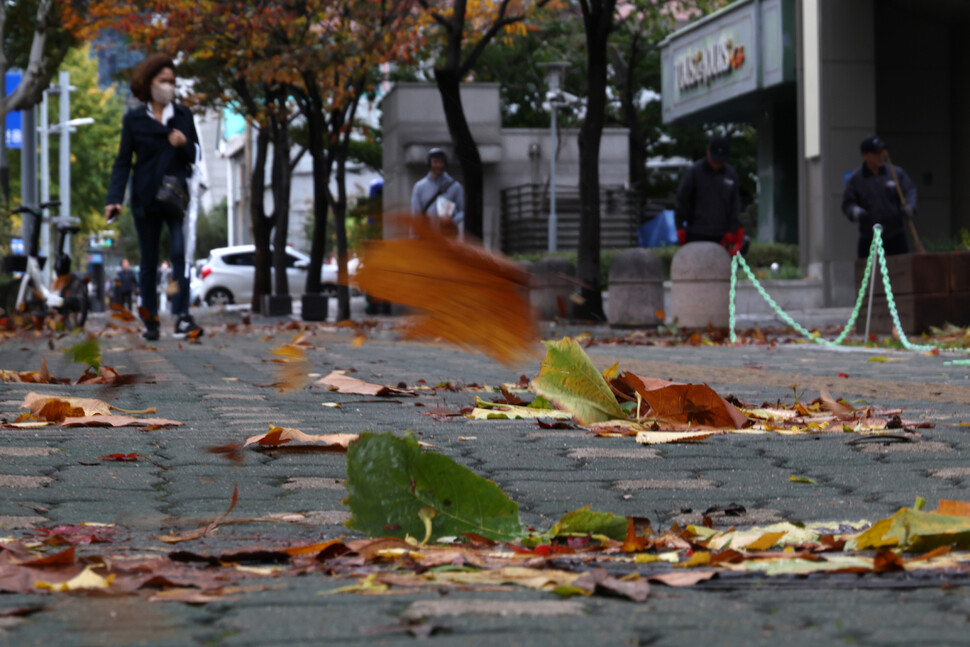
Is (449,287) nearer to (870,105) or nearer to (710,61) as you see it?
(870,105)

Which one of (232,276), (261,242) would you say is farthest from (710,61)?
(232,276)

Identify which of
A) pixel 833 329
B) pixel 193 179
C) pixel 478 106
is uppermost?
pixel 478 106

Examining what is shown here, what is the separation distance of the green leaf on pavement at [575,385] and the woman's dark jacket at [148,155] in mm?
5213

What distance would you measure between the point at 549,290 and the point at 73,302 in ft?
43.1

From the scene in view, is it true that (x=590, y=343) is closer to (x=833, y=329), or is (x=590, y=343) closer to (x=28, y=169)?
(x=833, y=329)

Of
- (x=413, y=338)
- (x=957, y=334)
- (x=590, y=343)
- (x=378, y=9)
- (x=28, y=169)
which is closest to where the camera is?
(x=413, y=338)

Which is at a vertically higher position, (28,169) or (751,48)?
(751,48)

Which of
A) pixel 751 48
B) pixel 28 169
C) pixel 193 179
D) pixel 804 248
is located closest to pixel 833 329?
pixel 804 248

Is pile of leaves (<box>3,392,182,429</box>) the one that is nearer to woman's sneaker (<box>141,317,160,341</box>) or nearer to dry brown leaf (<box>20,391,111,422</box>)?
dry brown leaf (<box>20,391,111,422</box>)

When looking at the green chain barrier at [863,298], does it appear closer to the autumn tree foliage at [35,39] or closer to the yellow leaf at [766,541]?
the yellow leaf at [766,541]

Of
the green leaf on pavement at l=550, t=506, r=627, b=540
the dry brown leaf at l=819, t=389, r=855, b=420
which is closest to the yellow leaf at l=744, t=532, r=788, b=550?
the green leaf on pavement at l=550, t=506, r=627, b=540

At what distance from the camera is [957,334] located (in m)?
11.8

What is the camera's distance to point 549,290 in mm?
3395

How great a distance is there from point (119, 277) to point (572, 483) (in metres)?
42.1
